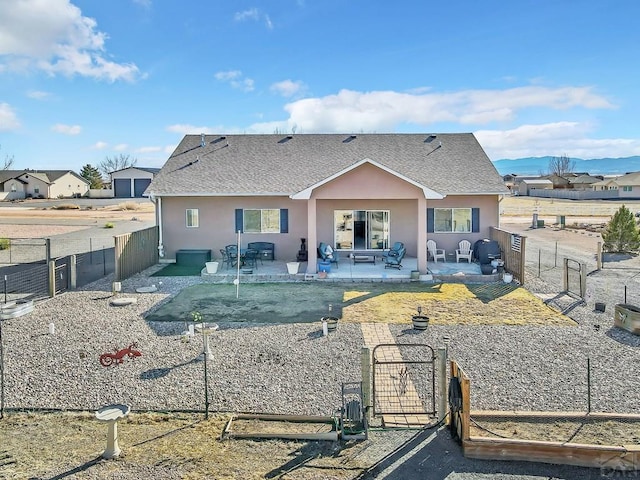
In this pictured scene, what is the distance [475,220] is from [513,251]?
3379mm

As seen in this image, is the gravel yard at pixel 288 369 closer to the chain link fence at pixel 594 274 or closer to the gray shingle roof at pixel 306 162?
the chain link fence at pixel 594 274

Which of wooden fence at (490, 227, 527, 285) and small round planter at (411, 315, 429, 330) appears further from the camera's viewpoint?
wooden fence at (490, 227, 527, 285)

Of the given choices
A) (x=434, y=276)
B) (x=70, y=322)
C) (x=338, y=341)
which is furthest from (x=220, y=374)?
(x=434, y=276)

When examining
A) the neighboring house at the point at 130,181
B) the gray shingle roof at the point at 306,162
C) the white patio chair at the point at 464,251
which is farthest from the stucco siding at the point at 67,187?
the white patio chair at the point at 464,251

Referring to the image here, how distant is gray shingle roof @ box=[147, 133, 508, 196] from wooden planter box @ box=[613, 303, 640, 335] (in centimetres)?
877

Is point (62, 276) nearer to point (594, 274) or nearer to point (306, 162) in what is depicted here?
point (306, 162)

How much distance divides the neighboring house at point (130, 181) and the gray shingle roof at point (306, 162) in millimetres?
53935

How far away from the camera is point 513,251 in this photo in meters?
17.2

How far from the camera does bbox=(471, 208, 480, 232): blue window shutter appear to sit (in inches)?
800

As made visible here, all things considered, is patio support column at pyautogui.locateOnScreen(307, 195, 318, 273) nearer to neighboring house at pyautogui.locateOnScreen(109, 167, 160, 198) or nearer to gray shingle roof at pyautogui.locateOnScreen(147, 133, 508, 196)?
gray shingle roof at pyautogui.locateOnScreen(147, 133, 508, 196)

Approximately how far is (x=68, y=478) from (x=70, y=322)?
7.45 meters

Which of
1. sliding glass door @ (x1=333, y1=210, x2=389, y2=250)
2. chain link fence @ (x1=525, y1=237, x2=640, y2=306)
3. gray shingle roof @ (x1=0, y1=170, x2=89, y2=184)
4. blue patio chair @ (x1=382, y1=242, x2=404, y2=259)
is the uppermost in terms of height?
gray shingle roof @ (x1=0, y1=170, x2=89, y2=184)

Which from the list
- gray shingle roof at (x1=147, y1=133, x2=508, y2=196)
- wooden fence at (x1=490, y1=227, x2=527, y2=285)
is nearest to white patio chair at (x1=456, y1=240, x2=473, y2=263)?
wooden fence at (x1=490, y1=227, x2=527, y2=285)

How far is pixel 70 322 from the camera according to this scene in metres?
12.2
